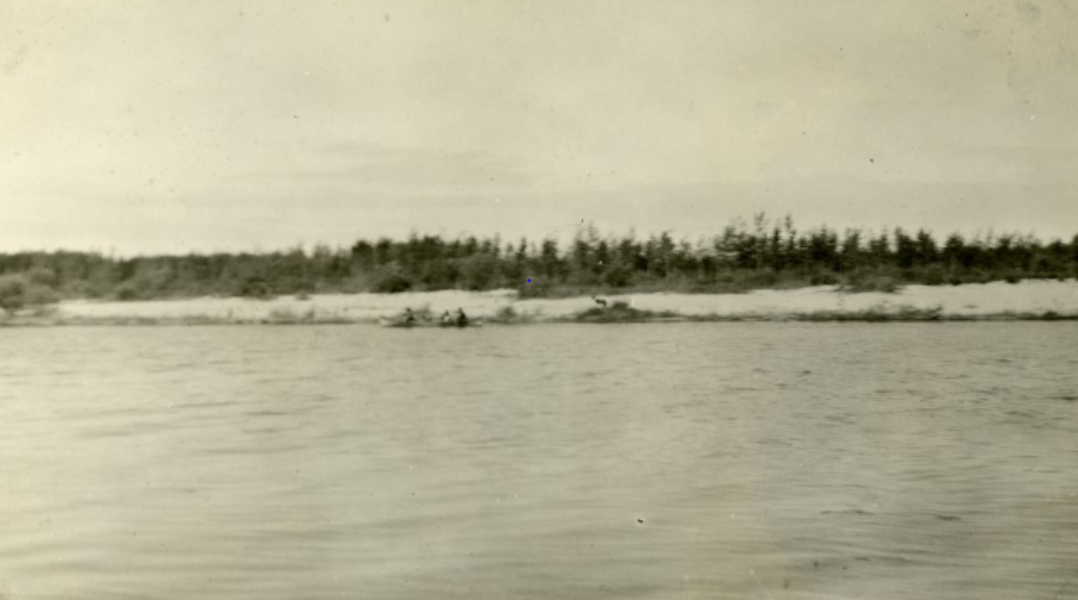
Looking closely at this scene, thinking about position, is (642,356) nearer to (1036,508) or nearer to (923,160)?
(923,160)

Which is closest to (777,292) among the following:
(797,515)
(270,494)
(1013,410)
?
(1013,410)

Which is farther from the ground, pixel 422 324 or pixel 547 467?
pixel 422 324

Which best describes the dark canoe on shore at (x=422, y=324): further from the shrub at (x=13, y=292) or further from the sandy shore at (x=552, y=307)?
the shrub at (x=13, y=292)

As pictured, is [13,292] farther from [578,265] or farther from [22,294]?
[578,265]

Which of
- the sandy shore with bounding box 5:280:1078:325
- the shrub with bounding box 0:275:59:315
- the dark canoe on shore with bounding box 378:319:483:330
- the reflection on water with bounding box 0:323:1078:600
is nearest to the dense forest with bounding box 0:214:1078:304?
the shrub with bounding box 0:275:59:315

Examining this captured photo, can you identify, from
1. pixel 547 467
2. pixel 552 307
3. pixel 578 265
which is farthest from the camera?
pixel 552 307

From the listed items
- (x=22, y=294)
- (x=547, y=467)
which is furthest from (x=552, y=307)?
(x=22, y=294)
